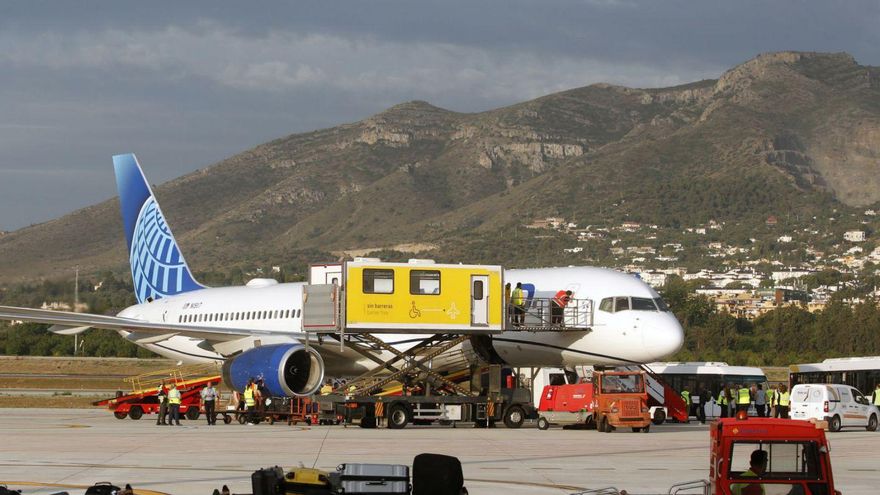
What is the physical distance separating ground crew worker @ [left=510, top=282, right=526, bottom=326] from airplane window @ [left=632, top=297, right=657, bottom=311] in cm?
284

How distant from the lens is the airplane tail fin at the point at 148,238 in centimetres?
5047

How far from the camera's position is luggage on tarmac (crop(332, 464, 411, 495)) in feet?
39.9

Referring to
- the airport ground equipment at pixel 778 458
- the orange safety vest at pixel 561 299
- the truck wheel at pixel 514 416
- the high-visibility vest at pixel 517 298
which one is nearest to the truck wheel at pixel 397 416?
the truck wheel at pixel 514 416

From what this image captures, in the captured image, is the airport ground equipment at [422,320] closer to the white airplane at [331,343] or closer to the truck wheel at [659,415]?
the white airplane at [331,343]

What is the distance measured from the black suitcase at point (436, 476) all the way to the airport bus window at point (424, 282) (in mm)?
20977

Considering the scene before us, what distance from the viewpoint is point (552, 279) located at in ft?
117

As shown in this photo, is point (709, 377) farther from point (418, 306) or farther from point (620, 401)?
point (418, 306)

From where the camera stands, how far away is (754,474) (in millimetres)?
12492

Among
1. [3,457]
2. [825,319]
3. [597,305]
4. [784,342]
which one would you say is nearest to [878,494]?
[3,457]

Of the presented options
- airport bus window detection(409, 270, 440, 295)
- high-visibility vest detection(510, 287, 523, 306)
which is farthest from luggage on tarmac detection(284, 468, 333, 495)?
high-visibility vest detection(510, 287, 523, 306)

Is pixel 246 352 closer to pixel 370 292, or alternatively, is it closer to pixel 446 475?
pixel 370 292

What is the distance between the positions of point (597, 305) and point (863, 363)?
17.4m

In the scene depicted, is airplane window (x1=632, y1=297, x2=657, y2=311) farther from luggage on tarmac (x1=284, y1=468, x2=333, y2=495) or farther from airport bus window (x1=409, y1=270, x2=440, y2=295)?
luggage on tarmac (x1=284, y1=468, x2=333, y2=495)

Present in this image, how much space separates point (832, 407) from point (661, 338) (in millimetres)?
7398
